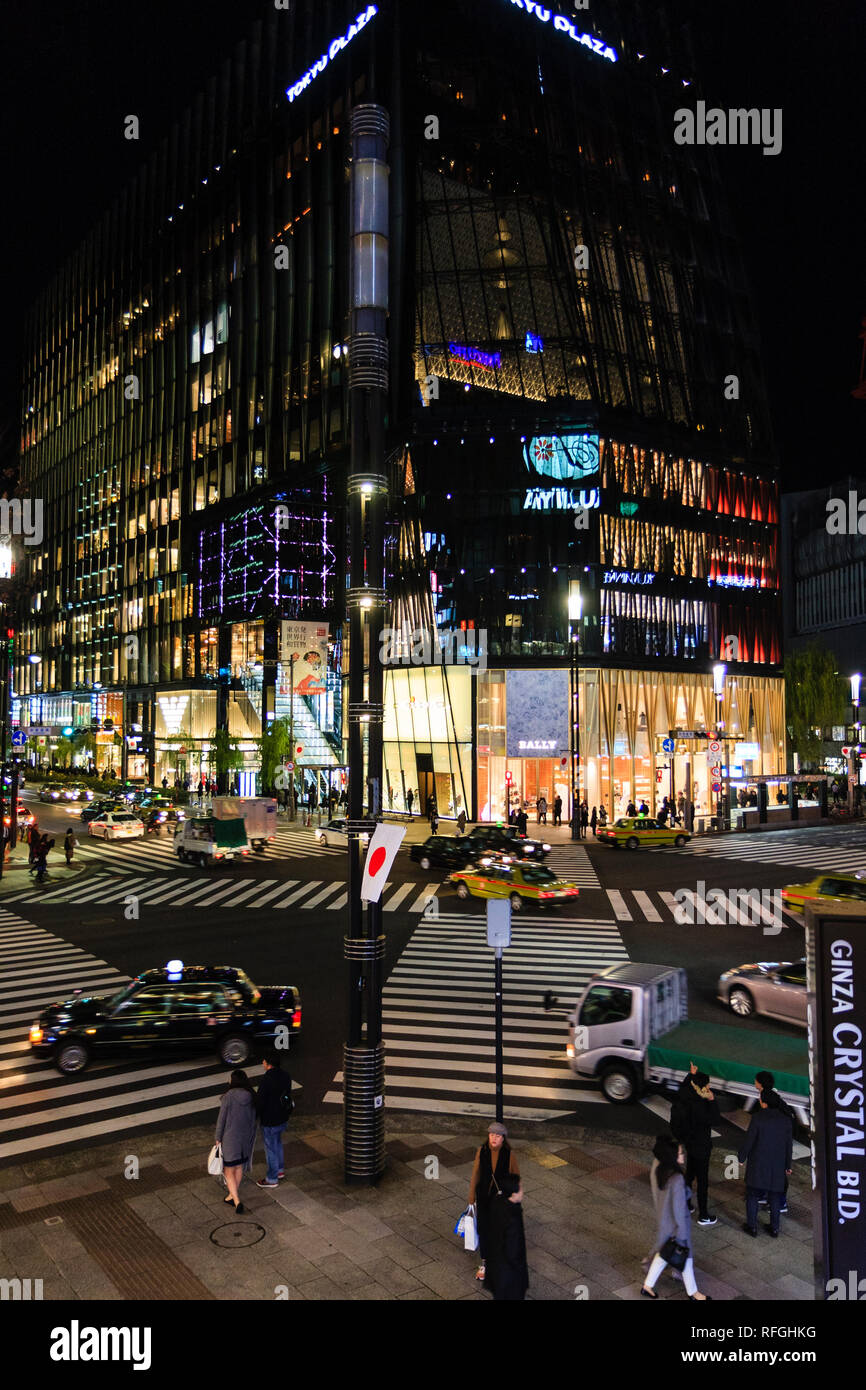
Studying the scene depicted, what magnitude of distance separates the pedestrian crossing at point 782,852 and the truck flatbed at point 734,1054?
2148 centimetres

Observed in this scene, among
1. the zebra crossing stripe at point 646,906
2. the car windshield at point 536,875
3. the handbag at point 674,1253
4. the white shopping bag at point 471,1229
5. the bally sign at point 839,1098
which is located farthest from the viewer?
the car windshield at point 536,875

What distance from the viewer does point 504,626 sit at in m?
56.7

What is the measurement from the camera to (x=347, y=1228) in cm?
870

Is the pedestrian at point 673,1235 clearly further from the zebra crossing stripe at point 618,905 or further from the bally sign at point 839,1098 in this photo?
the zebra crossing stripe at point 618,905

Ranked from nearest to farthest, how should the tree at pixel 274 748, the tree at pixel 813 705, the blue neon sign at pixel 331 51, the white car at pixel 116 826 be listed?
the white car at pixel 116 826 → the tree at pixel 274 748 → the blue neon sign at pixel 331 51 → the tree at pixel 813 705

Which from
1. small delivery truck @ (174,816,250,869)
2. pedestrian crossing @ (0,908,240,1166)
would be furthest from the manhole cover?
small delivery truck @ (174,816,250,869)

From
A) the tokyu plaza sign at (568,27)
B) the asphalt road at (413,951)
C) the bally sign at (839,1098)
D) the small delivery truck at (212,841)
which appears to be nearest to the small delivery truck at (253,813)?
the small delivery truck at (212,841)

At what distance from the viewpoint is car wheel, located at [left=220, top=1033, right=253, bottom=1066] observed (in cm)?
1427

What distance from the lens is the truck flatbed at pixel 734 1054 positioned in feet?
37.1

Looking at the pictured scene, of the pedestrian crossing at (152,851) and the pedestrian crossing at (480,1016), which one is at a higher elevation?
the pedestrian crossing at (480,1016)

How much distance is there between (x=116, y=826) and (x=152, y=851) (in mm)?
5228
